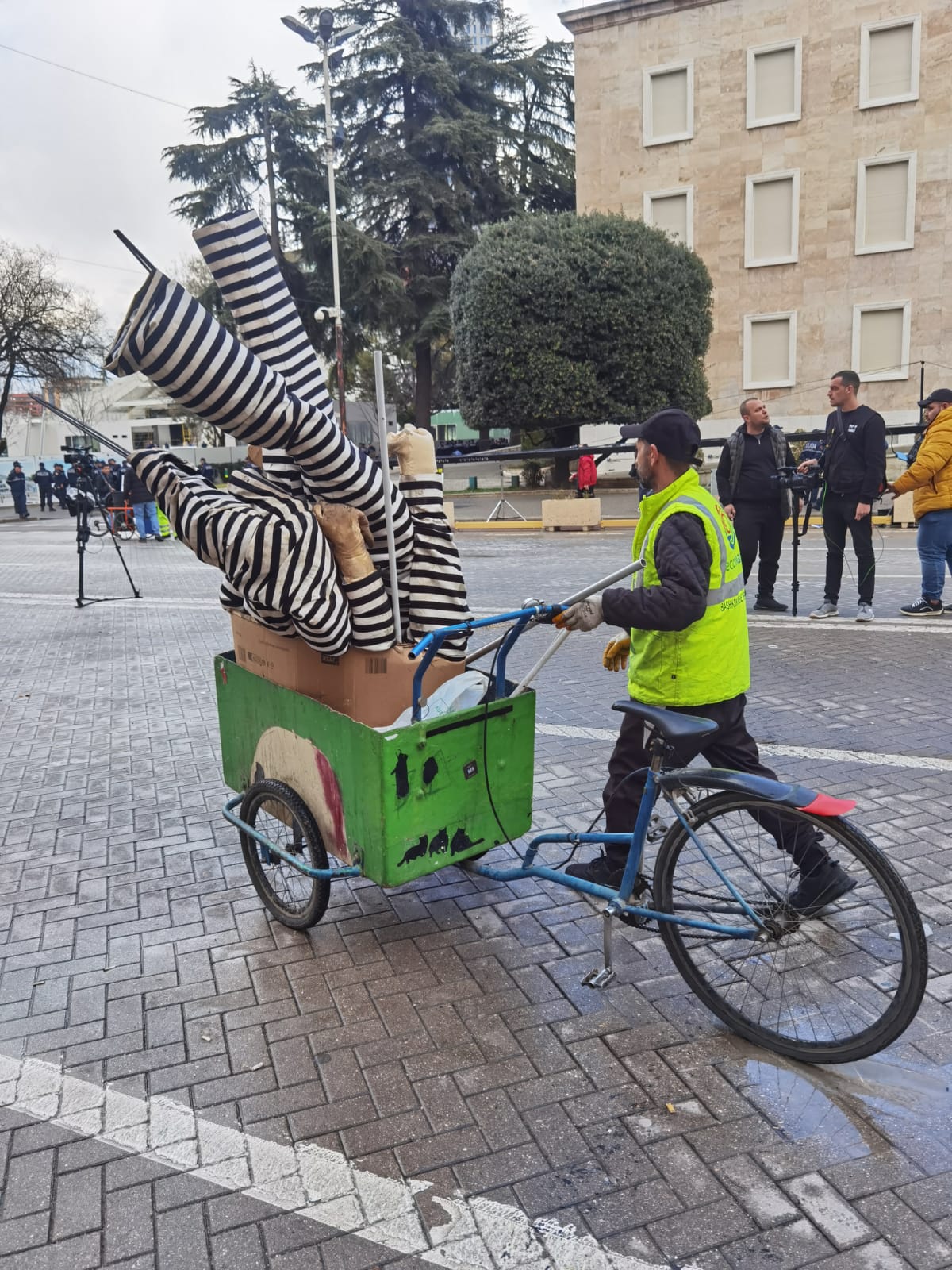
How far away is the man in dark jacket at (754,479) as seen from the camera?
28.3ft

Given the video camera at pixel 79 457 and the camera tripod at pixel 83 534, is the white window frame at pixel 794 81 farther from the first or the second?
the camera tripod at pixel 83 534

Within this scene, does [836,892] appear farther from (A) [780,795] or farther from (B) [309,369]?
(B) [309,369]

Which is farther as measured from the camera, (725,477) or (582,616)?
(725,477)

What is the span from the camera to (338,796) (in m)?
3.28

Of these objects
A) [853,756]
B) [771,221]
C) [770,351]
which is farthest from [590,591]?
[771,221]

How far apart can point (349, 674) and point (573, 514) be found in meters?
16.1

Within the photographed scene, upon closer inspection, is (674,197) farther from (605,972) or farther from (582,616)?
(605,972)

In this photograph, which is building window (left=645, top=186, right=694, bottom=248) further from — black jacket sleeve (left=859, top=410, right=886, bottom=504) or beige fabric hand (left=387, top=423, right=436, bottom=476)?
beige fabric hand (left=387, top=423, right=436, bottom=476)

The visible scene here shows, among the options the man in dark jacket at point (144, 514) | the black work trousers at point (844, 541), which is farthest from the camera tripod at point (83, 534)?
the man in dark jacket at point (144, 514)

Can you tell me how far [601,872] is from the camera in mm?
3547

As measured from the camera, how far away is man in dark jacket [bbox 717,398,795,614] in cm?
864

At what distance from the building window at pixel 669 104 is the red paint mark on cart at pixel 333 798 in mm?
34091

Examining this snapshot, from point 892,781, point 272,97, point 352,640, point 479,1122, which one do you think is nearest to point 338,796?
point 352,640

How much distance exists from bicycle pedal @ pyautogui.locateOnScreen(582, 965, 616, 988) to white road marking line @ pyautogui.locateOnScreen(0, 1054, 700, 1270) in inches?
37.3
